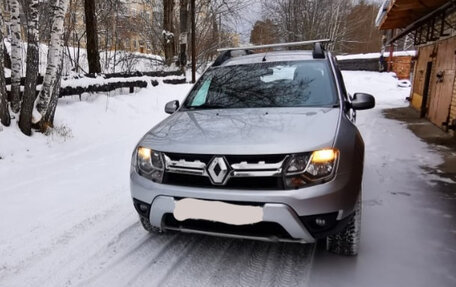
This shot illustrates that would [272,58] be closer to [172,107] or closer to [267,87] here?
[267,87]

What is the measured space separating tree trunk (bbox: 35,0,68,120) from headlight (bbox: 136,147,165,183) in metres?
4.07

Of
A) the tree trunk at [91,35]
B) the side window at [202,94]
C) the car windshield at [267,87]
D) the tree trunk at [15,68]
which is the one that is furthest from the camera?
the tree trunk at [91,35]

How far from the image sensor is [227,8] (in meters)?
19.0

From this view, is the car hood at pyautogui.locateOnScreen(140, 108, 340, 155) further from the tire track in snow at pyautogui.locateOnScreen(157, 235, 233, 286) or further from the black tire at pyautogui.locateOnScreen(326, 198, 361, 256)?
the tire track in snow at pyautogui.locateOnScreen(157, 235, 233, 286)

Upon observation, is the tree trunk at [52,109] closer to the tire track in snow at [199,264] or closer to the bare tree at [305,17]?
the tire track in snow at [199,264]

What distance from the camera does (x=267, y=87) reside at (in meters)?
3.38

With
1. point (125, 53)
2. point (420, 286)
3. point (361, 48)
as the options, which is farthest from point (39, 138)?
point (361, 48)

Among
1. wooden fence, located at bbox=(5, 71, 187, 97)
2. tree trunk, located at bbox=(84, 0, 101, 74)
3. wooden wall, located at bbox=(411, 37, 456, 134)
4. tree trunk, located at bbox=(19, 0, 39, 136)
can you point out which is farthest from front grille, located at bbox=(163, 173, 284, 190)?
tree trunk, located at bbox=(84, 0, 101, 74)

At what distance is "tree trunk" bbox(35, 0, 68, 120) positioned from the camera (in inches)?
224

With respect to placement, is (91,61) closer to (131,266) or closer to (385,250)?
(131,266)

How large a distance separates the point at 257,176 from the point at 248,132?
0.39 metres

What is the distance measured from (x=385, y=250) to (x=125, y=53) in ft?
49.3

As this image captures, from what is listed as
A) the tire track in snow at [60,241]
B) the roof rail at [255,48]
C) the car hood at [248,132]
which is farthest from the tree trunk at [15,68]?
the car hood at [248,132]

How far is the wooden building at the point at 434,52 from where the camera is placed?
8180 millimetres
